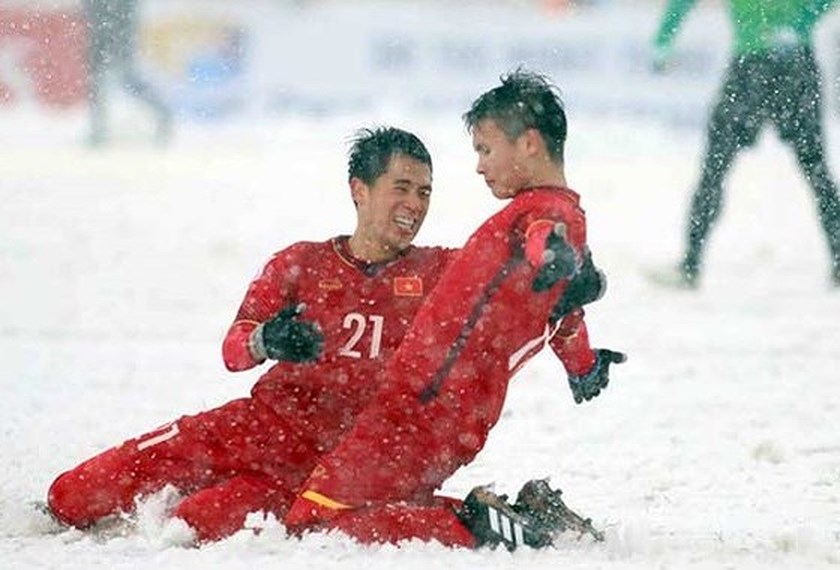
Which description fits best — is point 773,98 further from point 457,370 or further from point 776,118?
point 457,370

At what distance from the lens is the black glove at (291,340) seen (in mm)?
4066

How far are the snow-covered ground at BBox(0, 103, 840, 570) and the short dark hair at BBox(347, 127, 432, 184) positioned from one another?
0.88 meters


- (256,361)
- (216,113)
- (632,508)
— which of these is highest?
(216,113)

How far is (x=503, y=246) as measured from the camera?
162 inches

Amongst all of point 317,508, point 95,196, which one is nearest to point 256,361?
point 317,508

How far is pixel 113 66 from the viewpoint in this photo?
16578 millimetres

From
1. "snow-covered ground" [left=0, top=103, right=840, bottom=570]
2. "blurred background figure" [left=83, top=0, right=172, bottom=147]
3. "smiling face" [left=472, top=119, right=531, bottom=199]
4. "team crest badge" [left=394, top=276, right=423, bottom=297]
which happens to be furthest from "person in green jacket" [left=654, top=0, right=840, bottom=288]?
"blurred background figure" [left=83, top=0, right=172, bottom=147]

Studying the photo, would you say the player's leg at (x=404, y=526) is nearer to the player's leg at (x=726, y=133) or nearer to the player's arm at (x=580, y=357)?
the player's arm at (x=580, y=357)

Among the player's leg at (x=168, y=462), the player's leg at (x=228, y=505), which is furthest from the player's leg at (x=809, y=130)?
the player's leg at (x=228, y=505)

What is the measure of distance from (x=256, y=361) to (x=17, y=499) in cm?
84

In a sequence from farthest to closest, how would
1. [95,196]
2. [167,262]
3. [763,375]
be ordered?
1. [95,196]
2. [167,262]
3. [763,375]

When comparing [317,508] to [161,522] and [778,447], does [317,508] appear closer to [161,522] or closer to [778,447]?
[161,522]

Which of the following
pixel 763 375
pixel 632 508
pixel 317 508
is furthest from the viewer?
pixel 763 375

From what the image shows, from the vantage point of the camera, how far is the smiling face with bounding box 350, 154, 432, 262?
448 cm
